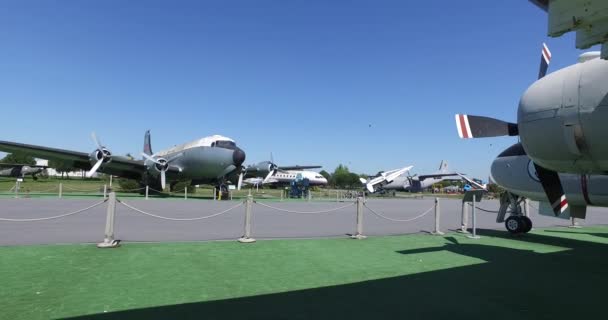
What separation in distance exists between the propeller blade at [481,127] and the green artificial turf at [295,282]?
2.36 metres

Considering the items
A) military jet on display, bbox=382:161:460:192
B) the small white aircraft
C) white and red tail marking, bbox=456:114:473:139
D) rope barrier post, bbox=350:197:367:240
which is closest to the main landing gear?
rope barrier post, bbox=350:197:367:240

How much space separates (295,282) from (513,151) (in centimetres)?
795

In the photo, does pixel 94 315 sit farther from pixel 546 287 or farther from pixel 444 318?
pixel 546 287

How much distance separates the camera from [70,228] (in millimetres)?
9023

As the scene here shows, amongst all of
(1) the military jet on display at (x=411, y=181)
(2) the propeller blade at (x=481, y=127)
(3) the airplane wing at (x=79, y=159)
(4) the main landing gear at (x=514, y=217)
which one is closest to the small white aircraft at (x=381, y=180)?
(1) the military jet on display at (x=411, y=181)

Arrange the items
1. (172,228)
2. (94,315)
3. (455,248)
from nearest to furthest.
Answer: (94,315), (455,248), (172,228)

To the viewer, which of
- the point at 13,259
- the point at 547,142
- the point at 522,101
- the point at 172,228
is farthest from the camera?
the point at 172,228

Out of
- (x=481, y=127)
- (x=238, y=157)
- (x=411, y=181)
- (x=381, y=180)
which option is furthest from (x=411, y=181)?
(x=481, y=127)

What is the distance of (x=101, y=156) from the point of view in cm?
2241

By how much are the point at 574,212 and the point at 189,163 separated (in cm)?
2148

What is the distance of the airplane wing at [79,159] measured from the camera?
2071 centimetres

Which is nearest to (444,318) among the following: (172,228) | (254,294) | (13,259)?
(254,294)

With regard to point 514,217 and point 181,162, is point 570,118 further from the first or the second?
point 181,162

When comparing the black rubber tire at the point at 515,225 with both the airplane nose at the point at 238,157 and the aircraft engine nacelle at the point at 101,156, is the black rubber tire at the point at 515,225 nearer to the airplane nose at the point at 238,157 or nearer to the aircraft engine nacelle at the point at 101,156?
the airplane nose at the point at 238,157
